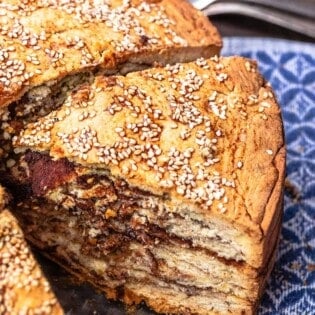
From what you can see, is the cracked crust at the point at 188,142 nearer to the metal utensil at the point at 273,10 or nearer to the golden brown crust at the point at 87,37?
the golden brown crust at the point at 87,37

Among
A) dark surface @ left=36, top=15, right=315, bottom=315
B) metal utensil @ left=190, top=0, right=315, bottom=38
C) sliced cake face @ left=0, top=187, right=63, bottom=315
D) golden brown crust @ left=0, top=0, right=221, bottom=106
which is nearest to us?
sliced cake face @ left=0, top=187, right=63, bottom=315

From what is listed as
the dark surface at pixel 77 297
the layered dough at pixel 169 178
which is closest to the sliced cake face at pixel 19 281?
the layered dough at pixel 169 178

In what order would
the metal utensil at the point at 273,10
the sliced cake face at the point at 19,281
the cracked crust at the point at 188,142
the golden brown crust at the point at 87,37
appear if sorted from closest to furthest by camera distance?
1. the sliced cake face at the point at 19,281
2. the cracked crust at the point at 188,142
3. the golden brown crust at the point at 87,37
4. the metal utensil at the point at 273,10

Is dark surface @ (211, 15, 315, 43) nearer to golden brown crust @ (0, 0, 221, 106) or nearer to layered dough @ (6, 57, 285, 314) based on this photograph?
golden brown crust @ (0, 0, 221, 106)

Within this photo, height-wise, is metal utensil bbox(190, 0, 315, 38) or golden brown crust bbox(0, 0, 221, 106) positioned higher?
golden brown crust bbox(0, 0, 221, 106)

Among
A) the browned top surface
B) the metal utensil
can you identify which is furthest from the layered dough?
the metal utensil

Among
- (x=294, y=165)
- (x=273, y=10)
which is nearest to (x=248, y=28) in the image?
(x=273, y=10)
